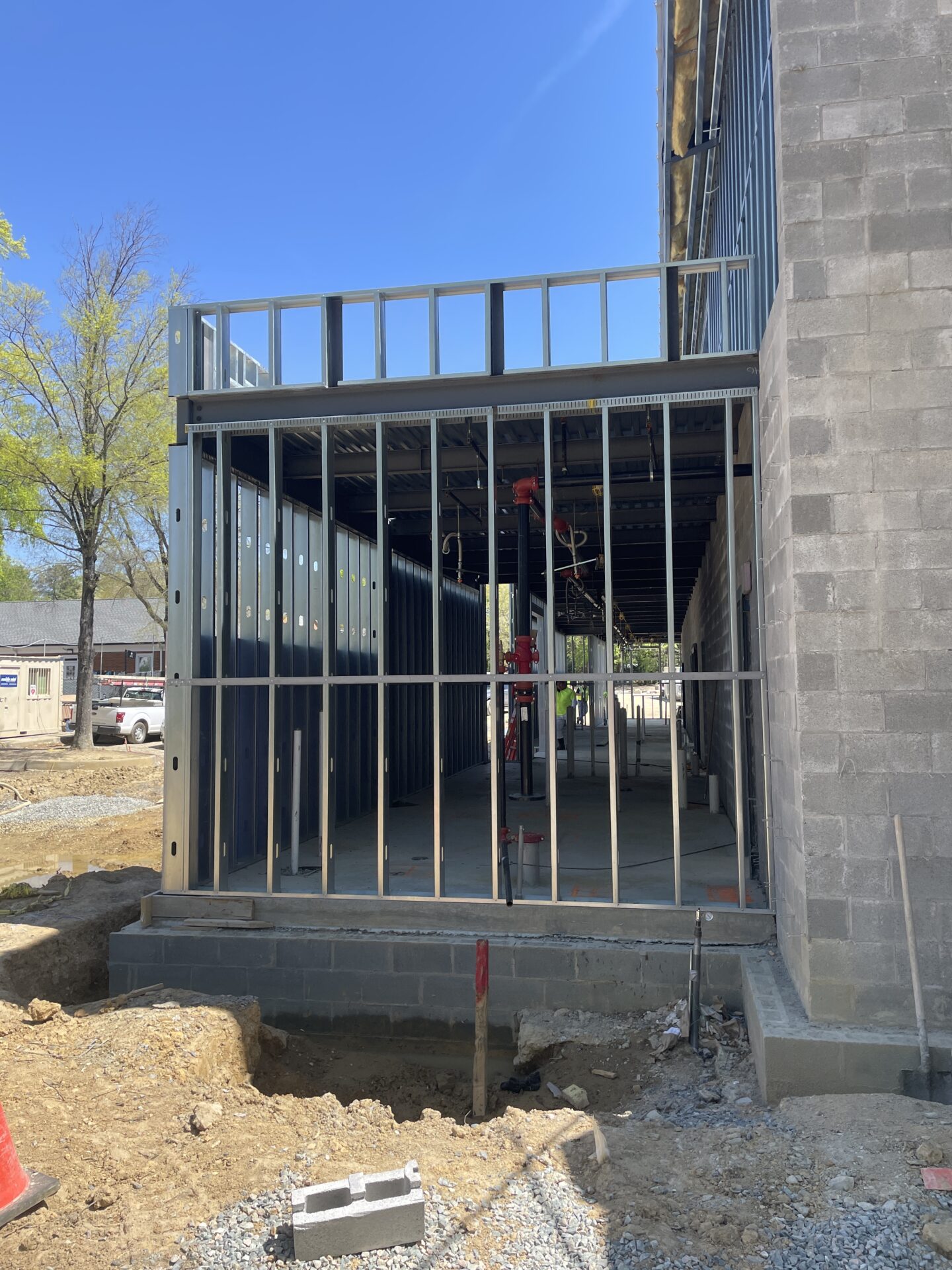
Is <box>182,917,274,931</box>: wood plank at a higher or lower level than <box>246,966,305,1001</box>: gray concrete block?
higher

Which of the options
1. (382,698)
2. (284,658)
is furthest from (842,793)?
(284,658)

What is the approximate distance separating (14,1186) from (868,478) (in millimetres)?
5952

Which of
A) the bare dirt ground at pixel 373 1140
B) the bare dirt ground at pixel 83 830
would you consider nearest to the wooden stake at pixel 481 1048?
the bare dirt ground at pixel 373 1140

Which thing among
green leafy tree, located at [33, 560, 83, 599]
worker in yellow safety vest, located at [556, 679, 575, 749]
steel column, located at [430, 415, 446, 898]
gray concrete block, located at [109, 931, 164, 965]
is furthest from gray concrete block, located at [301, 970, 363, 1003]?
green leafy tree, located at [33, 560, 83, 599]

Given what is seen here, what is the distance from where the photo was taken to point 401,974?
7.32m

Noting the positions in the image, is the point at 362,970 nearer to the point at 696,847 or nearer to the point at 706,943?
the point at 706,943

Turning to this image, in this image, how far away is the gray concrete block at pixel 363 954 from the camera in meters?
7.36

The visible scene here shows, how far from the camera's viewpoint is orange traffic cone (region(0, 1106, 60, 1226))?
4.11m

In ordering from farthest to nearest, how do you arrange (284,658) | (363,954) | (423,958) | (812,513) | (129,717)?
(129,717)
(284,658)
(363,954)
(423,958)
(812,513)

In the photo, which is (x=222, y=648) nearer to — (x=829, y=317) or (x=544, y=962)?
(x=544, y=962)

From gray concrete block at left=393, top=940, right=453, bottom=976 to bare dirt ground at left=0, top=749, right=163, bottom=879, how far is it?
6.19 meters

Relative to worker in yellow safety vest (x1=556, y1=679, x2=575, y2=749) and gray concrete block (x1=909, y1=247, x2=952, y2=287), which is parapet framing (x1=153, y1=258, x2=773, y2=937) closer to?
gray concrete block (x1=909, y1=247, x2=952, y2=287)

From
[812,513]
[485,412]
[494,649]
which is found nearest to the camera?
[812,513]

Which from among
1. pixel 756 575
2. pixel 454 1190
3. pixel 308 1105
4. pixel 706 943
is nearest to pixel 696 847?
pixel 706 943
